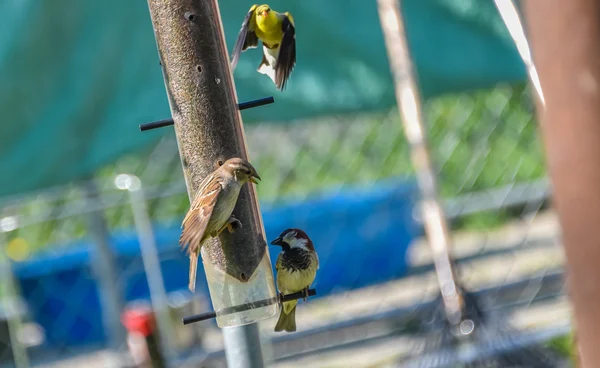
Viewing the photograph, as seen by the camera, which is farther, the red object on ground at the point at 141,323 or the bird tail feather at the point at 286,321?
the red object on ground at the point at 141,323

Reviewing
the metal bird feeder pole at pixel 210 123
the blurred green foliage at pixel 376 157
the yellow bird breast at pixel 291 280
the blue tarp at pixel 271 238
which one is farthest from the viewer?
the blurred green foliage at pixel 376 157

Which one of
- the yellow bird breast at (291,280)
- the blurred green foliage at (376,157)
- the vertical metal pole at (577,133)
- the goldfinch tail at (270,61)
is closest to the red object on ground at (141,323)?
the yellow bird breast at (291,280)

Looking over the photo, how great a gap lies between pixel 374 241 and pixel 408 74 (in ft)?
5.89

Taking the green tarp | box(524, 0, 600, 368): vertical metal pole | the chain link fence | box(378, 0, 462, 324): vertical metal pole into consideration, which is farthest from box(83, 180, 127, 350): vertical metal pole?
box(524, 0, 600, 368): vertical metal pole

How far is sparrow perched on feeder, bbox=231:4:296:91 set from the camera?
8.92ft

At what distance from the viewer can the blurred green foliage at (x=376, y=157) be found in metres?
6.09

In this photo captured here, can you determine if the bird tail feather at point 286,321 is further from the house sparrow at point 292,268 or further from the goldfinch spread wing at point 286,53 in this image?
the goldfinch spread wing at point 286,53

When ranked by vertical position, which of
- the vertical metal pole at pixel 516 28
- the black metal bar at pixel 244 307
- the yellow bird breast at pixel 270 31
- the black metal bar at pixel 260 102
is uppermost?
the yellow bird breast at pixel 270 31

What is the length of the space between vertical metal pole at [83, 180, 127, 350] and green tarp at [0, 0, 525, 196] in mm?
444

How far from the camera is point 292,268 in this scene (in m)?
2.58

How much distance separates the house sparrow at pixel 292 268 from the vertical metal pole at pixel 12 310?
2.39 metres

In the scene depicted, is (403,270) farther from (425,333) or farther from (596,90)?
(596,90)

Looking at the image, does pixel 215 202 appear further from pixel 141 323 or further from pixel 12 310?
pixel 12 310

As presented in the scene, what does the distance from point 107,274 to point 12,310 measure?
91cm
